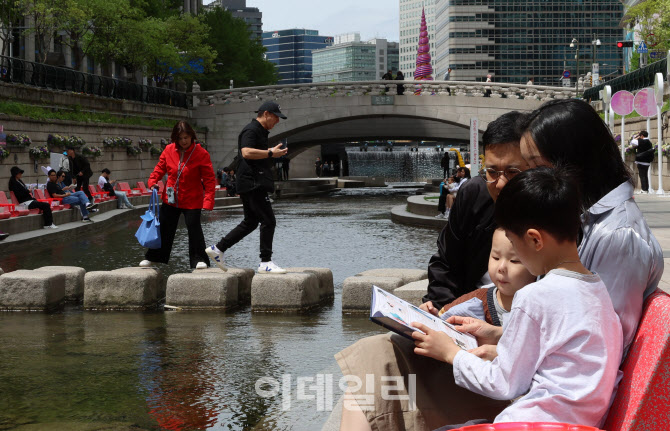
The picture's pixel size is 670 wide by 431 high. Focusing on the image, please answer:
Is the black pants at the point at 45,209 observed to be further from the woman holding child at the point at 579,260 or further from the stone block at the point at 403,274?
the woman holding child at the point at 579,260

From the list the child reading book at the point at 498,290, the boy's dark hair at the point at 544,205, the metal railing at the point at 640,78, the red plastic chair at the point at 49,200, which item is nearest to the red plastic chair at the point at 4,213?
the red plastic chair at the point at 49,200

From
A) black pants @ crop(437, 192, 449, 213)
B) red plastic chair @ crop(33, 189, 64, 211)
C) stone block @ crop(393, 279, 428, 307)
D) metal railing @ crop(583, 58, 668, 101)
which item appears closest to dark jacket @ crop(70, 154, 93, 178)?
red plastic chair @ crop(33, 189, 64, 211)

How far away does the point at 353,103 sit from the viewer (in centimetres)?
4681

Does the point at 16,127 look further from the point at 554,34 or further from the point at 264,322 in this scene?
the point at 554,34

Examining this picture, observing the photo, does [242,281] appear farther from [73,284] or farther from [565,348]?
[565,348]

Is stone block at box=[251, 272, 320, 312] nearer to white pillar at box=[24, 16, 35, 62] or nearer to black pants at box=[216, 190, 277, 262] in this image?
black pants at box=[216, 190, 277, 262]

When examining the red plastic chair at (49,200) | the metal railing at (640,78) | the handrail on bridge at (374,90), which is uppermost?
the handrail on bridge at (374,90)

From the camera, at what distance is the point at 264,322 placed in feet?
26.6

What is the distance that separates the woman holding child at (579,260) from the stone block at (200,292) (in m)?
5.76

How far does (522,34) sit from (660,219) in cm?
13657

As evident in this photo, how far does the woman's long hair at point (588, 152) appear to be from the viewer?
3.17m

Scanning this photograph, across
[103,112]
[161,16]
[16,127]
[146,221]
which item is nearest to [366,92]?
[161,16]

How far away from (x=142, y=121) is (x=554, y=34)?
121m

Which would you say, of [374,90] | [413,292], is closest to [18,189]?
[413,292]
